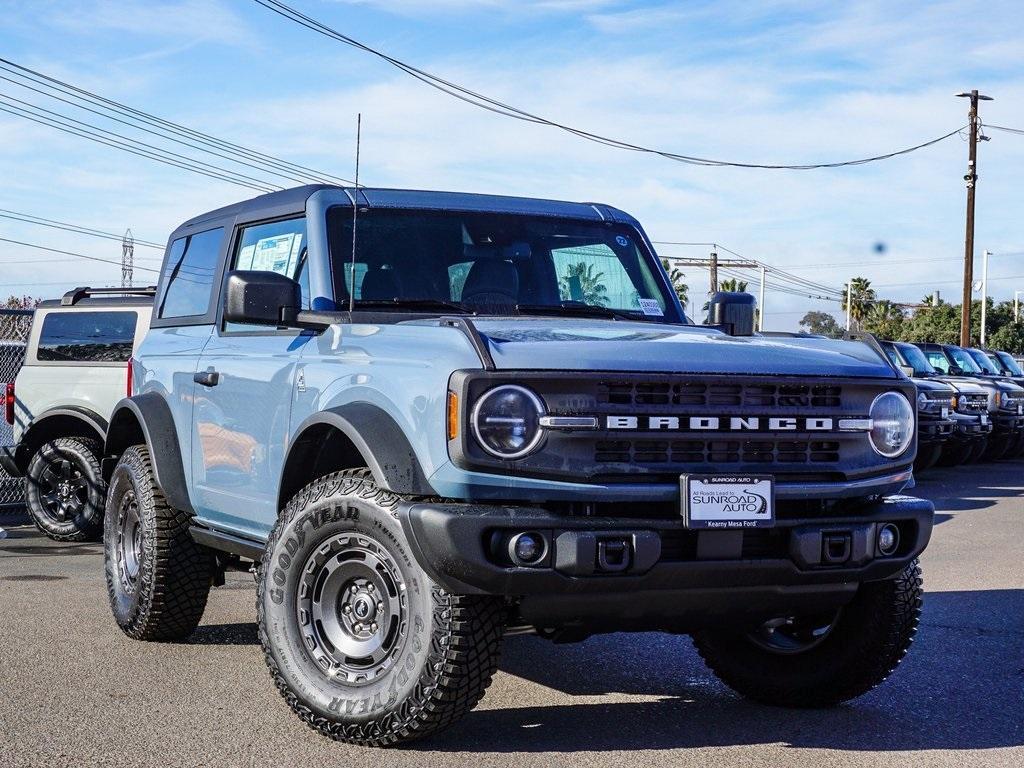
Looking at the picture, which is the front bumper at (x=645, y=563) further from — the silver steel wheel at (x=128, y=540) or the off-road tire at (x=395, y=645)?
the silver steel wheel at (x=128, y=540)

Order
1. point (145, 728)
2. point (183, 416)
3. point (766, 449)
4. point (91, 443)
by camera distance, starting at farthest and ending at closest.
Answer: point (91, 443) < point (183, 416) < point (145, 728) < point (766, 449)

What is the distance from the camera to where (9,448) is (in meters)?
11.2

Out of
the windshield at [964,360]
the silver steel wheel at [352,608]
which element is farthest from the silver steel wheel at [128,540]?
the windshield at [964,360]

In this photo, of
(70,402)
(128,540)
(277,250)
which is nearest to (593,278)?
(277,250)

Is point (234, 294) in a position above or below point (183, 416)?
above

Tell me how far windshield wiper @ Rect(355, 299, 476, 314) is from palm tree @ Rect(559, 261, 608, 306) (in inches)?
21.0

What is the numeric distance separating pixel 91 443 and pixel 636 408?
7524 mm

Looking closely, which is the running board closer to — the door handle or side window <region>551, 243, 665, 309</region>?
the door handle

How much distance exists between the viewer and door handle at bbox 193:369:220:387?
6.07 m

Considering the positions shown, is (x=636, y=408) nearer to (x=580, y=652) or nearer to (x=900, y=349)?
(x=580, y=652)

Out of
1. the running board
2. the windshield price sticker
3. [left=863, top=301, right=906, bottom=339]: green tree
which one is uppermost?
[left=863, top=301, right=906, bottom=339]: green tree

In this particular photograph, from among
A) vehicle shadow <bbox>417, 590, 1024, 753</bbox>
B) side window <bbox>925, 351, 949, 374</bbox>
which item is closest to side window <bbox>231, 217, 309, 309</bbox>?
vehicle shadow <bbox>417, 590, 1024, 753</bbox>

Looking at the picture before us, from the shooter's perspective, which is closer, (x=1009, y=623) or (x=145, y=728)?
(x=145, y=728)

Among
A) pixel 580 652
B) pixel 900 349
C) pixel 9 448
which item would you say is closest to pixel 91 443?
pixel 9 448
